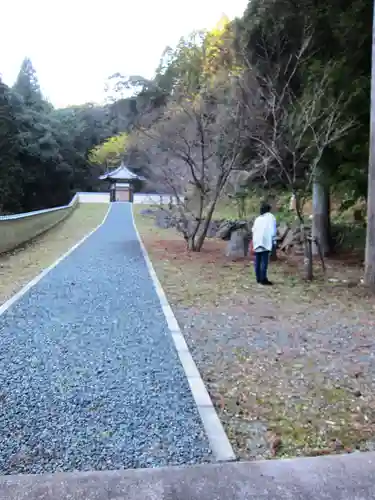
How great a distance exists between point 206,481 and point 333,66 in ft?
28.4

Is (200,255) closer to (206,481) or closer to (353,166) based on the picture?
(353,166)

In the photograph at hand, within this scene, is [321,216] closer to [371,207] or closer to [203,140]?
[203,140]

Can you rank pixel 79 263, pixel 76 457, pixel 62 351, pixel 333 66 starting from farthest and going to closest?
1. pixel 79 263
2. pixel 333 66
3. pixel 62 351
4. pixel 76 457

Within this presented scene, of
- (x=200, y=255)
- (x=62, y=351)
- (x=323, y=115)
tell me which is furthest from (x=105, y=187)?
(x=62, y=351)

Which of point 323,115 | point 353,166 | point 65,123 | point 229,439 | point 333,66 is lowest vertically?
point 229,439

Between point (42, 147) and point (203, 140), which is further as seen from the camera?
point (42, 147)

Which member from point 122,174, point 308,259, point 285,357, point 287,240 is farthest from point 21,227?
point 122,174

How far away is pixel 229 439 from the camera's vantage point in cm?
276

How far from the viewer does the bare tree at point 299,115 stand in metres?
8.70

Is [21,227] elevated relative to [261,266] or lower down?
elevated

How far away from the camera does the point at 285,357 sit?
429 centimetres

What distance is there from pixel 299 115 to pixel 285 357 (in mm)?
6477

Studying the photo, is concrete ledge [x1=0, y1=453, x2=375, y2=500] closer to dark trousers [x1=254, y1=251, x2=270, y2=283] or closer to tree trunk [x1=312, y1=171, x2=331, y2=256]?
dark trousers [x1=254, y1=251, x2=270, y2=283]

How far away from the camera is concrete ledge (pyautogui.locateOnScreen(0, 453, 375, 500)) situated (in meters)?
2.16
